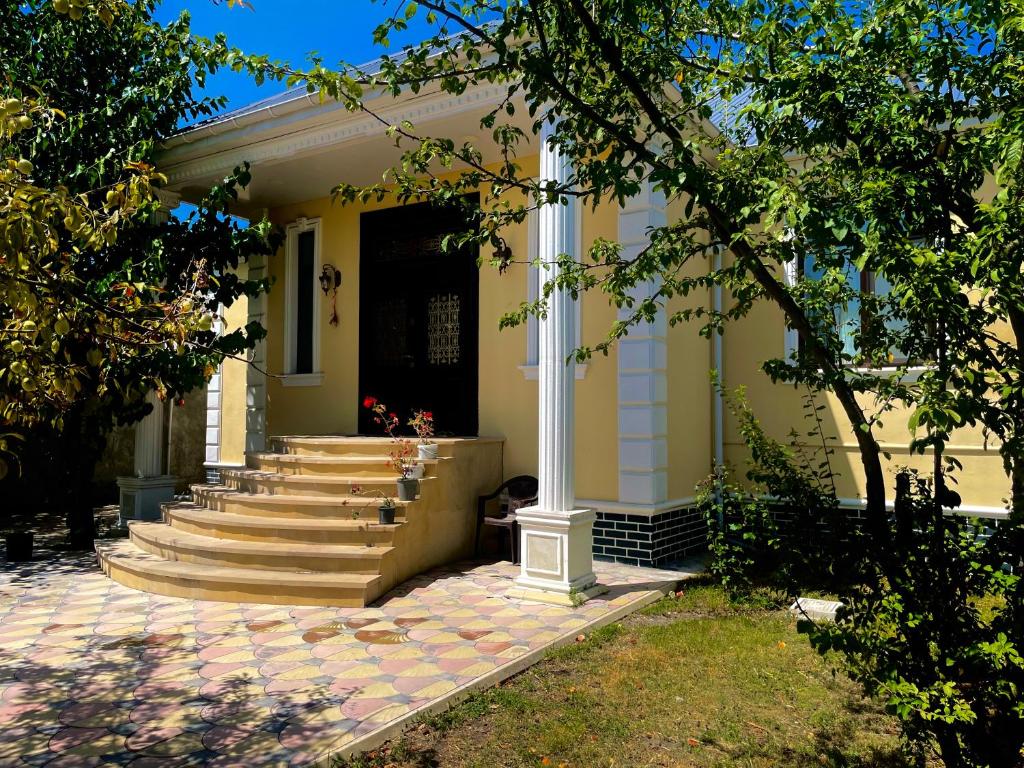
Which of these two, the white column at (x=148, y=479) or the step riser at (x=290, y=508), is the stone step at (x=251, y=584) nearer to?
the step riser at (x=290, y=508)

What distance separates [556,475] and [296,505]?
2.62 m

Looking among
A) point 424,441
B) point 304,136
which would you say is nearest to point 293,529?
point 424,441

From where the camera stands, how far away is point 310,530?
6664mm

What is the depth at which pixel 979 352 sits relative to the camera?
220 cm

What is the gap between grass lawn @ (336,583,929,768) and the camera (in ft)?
11.1

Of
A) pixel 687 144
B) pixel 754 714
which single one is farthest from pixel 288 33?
pixel 754 714

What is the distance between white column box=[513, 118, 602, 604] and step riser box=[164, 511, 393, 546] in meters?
1.27

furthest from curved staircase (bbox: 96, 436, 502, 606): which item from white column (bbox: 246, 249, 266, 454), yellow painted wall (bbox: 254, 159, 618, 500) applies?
white column (bbox: 246, 249, 266, 454)

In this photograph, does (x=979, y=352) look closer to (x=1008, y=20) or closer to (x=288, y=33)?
(x=1008, y=20)

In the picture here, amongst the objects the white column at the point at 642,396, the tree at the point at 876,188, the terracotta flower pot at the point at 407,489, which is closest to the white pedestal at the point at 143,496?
the terracotta flower pot at the point at 407,489

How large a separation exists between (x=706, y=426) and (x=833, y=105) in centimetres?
636

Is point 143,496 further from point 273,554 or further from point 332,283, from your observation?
point 273,554

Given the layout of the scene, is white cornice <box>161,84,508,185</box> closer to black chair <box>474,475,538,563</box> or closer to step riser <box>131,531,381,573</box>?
black chair <box>474,475,538,563</box>

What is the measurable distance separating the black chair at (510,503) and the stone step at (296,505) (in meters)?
1.12
